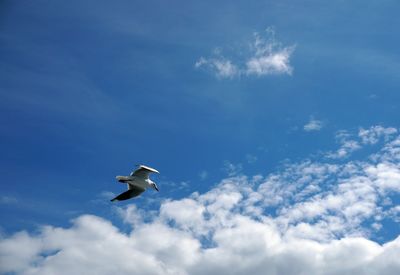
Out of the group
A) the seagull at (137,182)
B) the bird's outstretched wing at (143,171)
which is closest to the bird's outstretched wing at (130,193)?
the seagull at (137,182)

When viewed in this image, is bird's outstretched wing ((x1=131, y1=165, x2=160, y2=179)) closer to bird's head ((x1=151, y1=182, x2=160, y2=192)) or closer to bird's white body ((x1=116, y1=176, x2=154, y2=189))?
bird's white body ((x1=116, y1=176, x2=154, y2=189))

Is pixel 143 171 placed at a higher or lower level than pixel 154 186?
lower

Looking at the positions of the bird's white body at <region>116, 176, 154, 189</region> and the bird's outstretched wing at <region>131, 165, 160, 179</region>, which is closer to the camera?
the bird's outstretched wing at <region>131, 165, 160, 179</region>

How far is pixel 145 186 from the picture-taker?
8669 cm

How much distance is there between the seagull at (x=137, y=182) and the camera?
8254 centimetres

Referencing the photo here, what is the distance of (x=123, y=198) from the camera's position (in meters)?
88.4

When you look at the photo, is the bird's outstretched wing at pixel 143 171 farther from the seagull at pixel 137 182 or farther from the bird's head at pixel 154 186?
the bird's head at pixel 154 186

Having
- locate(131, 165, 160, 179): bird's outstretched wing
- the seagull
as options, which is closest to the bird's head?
the seagull

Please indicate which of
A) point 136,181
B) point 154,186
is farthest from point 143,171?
point 154,186

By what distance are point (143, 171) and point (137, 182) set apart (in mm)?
3783

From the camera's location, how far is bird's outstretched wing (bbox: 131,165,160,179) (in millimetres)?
81000

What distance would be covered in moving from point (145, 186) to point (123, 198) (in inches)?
176

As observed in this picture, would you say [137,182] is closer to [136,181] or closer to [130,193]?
[136,181]

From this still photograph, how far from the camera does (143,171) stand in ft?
271
